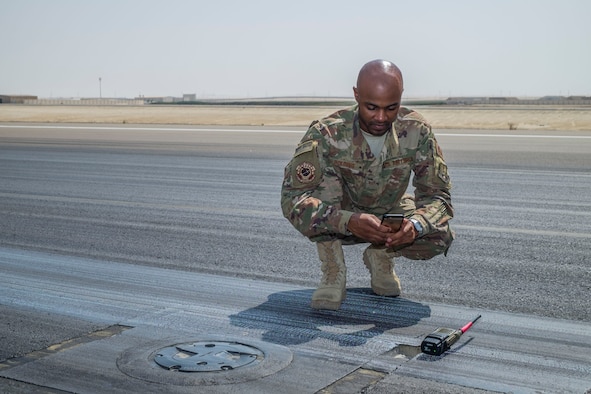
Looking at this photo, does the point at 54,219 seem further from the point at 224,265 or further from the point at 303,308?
the point at 303,308

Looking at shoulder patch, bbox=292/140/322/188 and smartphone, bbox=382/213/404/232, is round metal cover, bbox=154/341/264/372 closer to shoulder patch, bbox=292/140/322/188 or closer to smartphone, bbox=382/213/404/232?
smartphone, bbox=382/213/404/232

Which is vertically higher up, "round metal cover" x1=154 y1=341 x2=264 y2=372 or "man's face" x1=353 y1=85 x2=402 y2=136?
"man's face" x1=353 y1=85 x2=402 y2=136

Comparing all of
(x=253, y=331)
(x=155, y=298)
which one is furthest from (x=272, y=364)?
(x=155, y=298)

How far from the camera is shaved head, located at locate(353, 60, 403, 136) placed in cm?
470

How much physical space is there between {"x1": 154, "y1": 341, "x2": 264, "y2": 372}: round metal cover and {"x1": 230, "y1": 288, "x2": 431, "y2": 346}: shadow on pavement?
245 millimetres

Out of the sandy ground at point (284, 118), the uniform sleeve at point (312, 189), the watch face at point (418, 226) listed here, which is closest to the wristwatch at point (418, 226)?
the watch face at point (418, 226)

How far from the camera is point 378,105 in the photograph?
475 centimetres

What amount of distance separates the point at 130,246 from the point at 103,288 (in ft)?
5.30

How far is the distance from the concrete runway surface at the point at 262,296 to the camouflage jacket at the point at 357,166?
688 millimetres

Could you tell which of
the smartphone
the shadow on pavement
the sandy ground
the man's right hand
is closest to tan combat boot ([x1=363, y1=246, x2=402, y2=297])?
the shadow on pavement

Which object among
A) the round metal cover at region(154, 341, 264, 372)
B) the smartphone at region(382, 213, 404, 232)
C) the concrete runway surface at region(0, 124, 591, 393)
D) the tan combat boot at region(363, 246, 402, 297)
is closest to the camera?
the concrete runway surface at region(0, 124, 591, 393)

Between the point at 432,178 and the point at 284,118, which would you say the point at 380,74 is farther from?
the point at 284,118

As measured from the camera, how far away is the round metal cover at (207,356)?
155 inches

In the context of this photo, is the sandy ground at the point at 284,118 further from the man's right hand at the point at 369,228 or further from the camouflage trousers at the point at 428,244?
the man's right hand at the point at 369,228
